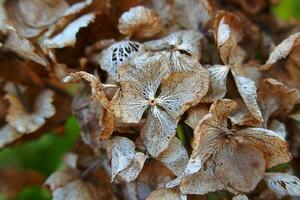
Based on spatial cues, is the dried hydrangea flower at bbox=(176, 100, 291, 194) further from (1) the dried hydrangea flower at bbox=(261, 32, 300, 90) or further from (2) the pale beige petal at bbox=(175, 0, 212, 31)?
(2) the pale beige petal at bbox=(175, 0, 212, 31)

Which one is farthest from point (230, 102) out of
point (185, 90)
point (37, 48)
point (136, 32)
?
point (37, 48)

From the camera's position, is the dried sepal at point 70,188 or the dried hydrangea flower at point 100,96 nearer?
the dried hydrangea flower at point 100,96

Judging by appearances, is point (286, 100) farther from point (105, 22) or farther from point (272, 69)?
point (105, 22)

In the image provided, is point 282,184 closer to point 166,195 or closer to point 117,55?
point 166,195

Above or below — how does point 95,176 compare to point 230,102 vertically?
below

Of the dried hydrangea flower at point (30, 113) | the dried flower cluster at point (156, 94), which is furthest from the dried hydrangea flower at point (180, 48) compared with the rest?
the dried hydrangea flower at point (30, 113)

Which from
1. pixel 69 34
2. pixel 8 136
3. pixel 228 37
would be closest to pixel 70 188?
pixel 8 136

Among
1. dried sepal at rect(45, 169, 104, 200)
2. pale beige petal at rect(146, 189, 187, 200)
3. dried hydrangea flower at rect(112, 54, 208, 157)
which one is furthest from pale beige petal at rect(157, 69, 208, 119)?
dried sepal at rect(45, 169, 104, 200)

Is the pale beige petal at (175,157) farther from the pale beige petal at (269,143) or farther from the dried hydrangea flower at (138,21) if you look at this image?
the dried hydrangea flower at (138,21)
